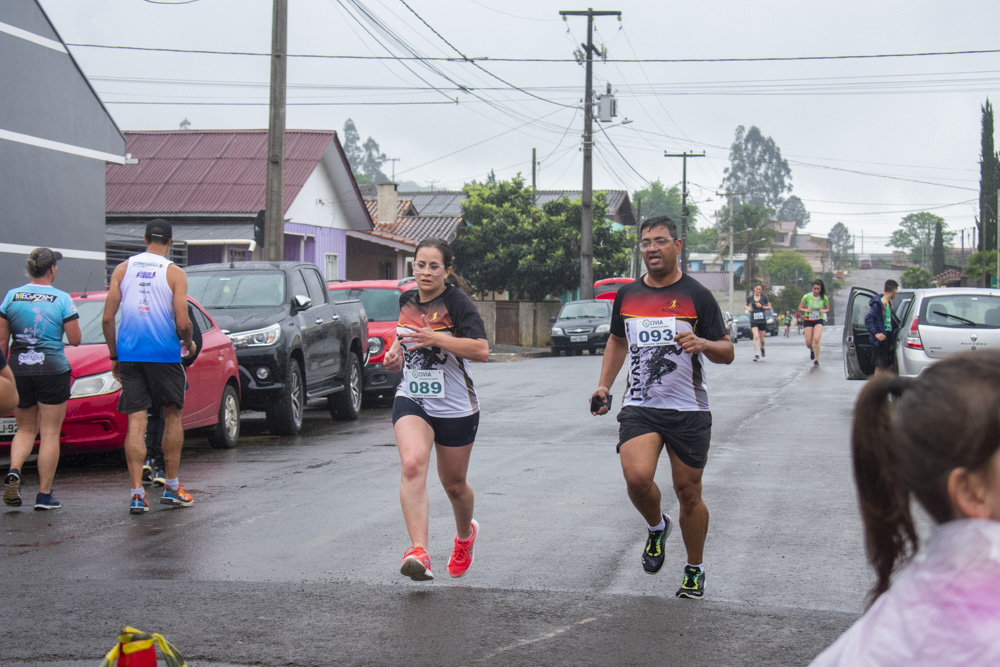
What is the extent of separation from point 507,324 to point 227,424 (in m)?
30.3

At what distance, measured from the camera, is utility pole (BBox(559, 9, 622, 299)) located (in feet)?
128

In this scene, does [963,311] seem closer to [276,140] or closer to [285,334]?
[285,334]

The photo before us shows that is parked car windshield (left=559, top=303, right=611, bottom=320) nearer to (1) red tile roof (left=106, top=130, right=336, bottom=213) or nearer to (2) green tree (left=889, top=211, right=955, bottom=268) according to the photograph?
(1) red tile roof (left=106, top=130, right=336, bottom=213)

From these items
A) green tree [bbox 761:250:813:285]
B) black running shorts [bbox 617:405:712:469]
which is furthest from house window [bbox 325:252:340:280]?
green tree [bbox 761:250:813:285]

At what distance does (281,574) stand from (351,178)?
2973 cm

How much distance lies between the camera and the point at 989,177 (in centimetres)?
7081

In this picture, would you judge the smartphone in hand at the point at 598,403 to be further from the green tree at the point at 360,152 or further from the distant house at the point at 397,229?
the green tree at the point at 360,152

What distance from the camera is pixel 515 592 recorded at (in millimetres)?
5660

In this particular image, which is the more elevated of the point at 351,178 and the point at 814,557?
the point at 351,178

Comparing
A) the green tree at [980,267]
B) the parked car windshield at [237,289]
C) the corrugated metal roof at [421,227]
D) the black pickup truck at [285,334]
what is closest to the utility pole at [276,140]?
the black pickup truck at [285,334]

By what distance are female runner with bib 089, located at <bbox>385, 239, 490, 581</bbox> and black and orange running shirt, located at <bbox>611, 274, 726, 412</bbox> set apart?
0.77 meters

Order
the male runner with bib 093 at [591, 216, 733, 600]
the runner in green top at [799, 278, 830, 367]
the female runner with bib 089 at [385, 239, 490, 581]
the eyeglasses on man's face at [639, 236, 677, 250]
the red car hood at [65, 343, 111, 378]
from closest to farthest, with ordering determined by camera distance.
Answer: the male runner with bib 093 at [591, 216, 733, 600] → the female runner with bib 089 at [385, 239, 490, 581] → the eyeglasses on man's face at [639, 236, 677, 250] → the red car hood at [65, 343, 111, 378] → the runner in green top at [799, 278, 830, 367]

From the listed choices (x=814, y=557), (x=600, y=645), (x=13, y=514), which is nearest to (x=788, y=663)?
(x=600, y=645)

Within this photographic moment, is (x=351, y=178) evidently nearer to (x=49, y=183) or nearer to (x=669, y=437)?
(x=49, y=183)
